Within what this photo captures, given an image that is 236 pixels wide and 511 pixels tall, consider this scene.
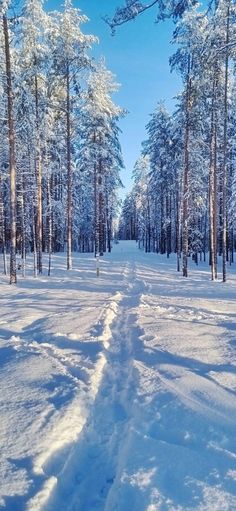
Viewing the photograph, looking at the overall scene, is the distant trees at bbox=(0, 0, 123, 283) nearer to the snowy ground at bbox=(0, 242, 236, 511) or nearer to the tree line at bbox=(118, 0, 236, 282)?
the tree line at bbox=(118, 0, 236, 282)

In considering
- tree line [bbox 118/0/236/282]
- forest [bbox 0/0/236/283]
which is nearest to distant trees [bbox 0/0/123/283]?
forest [bbox 0/0/236/283]

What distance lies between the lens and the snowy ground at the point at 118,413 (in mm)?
2895

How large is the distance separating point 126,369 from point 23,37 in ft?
62.0

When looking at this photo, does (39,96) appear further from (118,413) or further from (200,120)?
(118,413)

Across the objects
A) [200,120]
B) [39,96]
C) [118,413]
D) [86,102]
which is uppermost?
[86,102]

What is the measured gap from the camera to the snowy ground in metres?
2.89

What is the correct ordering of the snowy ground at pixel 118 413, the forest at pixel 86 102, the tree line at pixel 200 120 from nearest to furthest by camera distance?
the snowy ground at pixel 118 413, the tree line at pixel 200 120, the forest at pixel 86 102

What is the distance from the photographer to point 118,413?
13.7 feet

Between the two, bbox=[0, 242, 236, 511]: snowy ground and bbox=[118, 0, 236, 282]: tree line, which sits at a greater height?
bbox=[118, 0, 236, 282]: tree line

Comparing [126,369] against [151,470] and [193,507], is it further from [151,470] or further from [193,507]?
[193,507]

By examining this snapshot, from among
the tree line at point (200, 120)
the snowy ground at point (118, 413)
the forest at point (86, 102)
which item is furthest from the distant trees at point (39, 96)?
the snowy ground at point (118, 413)

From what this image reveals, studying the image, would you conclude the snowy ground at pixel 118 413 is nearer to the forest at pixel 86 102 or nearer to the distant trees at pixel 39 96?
the forest at pixel 86 102

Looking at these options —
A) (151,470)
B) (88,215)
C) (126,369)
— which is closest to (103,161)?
(88,215)

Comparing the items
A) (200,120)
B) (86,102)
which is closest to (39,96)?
(200,120)
